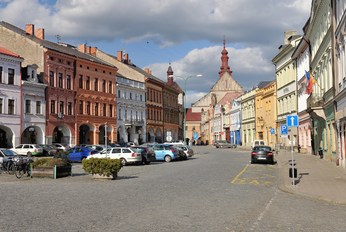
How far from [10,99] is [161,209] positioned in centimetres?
4165

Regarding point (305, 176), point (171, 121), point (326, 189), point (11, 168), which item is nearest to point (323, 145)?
→ point (305, 176)

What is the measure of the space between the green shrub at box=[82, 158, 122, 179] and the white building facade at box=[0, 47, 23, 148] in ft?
98.2

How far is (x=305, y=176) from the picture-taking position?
76.4ft

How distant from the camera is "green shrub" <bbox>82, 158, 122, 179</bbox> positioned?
22089 millimetres

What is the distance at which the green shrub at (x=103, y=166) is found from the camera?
870 inches

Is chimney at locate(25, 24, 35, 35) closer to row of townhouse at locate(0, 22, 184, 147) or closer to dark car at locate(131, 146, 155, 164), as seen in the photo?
row of townhouse at locate(0, 22, 184, 147)

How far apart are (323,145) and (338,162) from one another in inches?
379

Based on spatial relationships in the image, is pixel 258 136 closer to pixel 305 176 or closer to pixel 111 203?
pixel 305 176

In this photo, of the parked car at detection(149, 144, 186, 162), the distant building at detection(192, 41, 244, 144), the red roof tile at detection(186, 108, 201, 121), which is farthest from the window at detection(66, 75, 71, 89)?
the red roof tile at detection(186, 108, 201, 121)

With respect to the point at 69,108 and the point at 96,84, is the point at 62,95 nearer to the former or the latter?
the point at 69,108

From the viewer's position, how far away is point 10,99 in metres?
50.2

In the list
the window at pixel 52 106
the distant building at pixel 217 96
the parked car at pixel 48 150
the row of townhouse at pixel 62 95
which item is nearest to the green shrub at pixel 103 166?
the row of townhouse at pixel 62 95

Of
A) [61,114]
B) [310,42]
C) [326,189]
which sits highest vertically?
[310,42]

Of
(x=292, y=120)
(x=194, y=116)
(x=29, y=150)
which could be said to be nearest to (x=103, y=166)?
(x=292, y=120)
